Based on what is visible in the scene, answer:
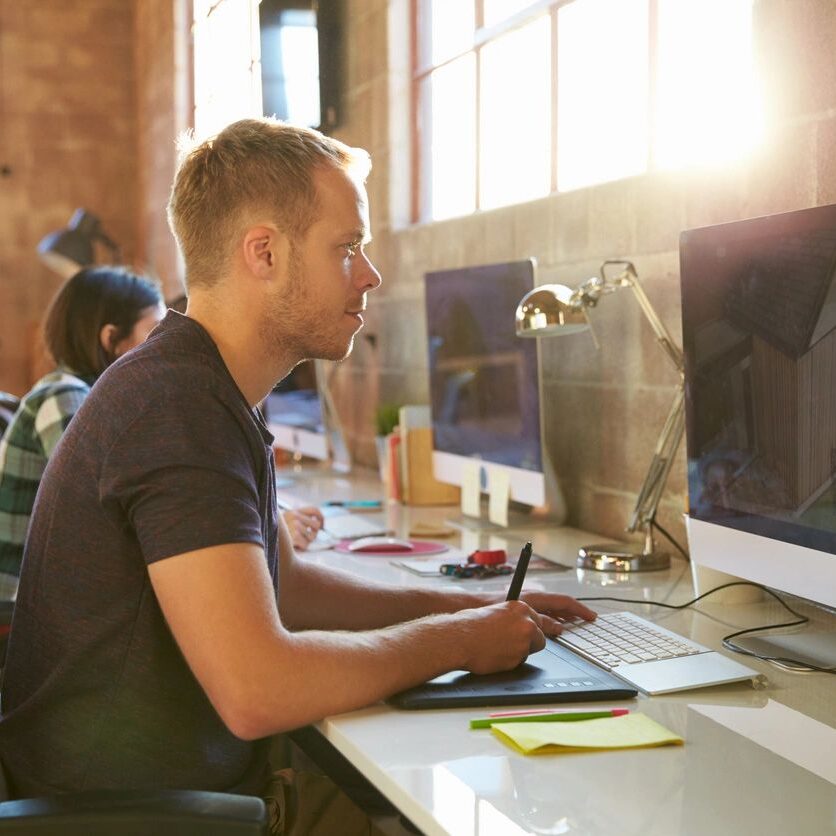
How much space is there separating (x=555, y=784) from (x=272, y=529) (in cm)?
54

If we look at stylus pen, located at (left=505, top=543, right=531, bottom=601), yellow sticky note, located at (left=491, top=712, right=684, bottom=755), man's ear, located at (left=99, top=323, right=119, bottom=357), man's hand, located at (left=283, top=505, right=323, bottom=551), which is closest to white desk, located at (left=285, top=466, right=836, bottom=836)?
yellow sticky note, located at (left=491, top=712, right=684, bottom=755)

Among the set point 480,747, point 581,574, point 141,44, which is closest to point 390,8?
point 581,574

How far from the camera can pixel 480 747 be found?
1274 millimetres

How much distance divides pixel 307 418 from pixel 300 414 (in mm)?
74

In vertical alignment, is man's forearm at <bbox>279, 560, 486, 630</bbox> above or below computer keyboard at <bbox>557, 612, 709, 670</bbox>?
above

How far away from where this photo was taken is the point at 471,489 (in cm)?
288

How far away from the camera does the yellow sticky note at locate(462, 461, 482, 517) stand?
285cm

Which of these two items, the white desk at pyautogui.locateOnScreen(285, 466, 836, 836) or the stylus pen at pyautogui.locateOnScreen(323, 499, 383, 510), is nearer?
the white desk at pyautogui.locateOnScreen(285, 466, 836, 836)

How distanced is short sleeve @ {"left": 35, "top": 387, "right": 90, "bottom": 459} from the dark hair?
228mm

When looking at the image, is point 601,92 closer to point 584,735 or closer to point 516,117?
point 516,117

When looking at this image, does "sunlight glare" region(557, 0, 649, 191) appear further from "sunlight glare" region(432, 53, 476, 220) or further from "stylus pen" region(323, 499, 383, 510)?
"stylus pen" region(323, 499, 383, 510)

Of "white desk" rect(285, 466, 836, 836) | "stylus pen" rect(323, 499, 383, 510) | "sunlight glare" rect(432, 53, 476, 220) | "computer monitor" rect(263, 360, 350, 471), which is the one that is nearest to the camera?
"white desk" rect(285, 466, 836, 836)

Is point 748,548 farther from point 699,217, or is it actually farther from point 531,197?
point 531,197

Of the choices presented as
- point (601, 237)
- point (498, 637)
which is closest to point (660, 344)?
A: point (601, 237)
